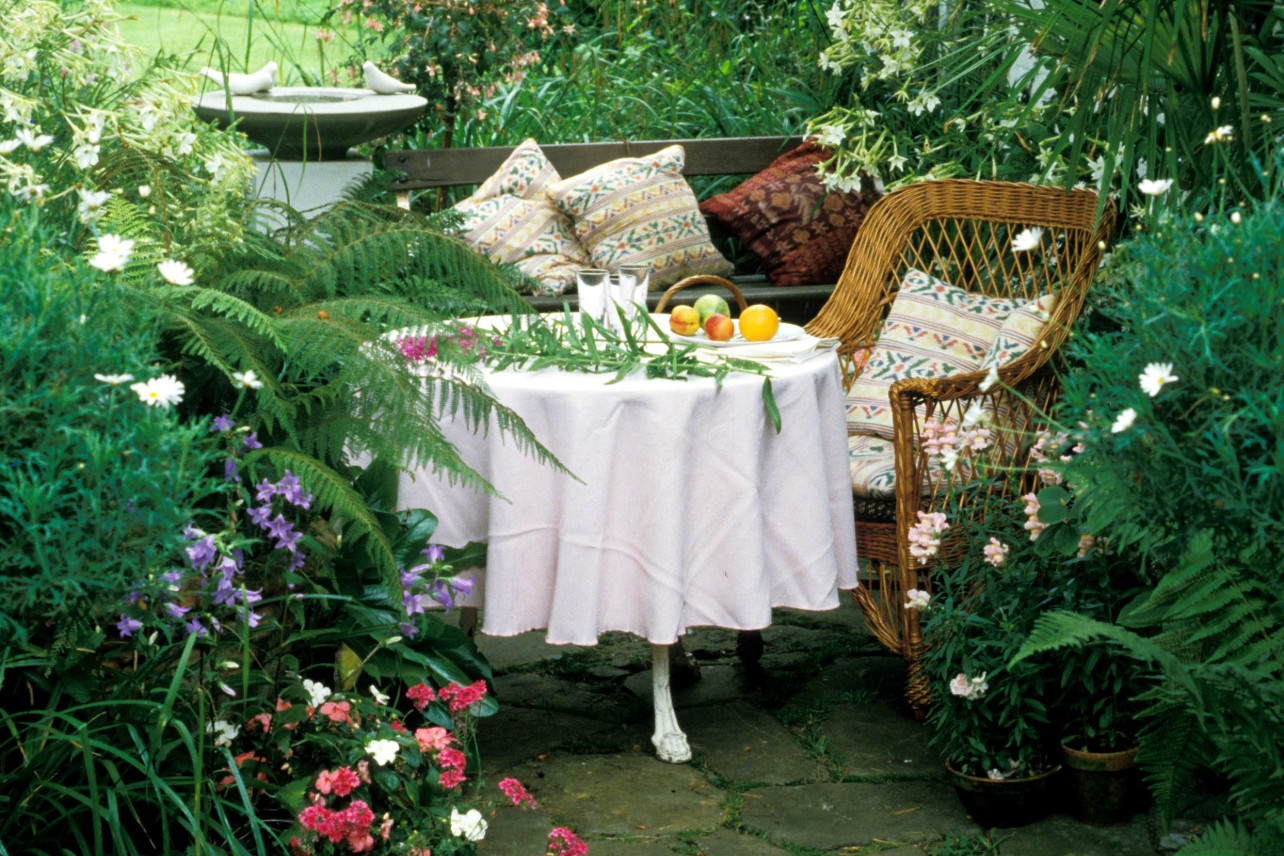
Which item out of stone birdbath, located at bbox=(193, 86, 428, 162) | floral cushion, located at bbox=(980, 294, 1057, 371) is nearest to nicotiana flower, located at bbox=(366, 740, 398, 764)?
floral cushion, located at bbox=(980, 294, 1057, 371)

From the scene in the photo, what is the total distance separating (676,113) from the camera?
639cm

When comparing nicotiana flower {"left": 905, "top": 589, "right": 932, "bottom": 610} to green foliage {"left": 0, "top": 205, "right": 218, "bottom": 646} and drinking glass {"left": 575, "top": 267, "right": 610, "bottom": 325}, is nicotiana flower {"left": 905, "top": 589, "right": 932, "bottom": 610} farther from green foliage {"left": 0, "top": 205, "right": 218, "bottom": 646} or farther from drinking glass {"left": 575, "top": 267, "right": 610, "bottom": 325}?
green foliage {"left": 0, "top": 205, "right": 218, "bottom": 646}

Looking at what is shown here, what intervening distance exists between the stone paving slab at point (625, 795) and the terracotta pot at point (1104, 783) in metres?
0.67

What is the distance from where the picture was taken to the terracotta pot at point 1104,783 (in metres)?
2.60

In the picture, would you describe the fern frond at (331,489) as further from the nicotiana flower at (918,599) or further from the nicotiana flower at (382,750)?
the nicotiana flower at (918,599)

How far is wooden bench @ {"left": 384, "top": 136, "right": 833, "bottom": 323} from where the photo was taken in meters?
4.99

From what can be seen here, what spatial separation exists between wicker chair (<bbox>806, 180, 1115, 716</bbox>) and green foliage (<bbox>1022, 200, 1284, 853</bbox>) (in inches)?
45.2

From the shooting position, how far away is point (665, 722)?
3008mm

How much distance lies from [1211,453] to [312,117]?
3251 mm

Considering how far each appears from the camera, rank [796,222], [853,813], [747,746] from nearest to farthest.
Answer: [853,813], [747,746], [796,222]

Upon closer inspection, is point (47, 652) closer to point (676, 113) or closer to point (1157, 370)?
point (1157, 370)

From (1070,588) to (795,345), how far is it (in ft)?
2.64

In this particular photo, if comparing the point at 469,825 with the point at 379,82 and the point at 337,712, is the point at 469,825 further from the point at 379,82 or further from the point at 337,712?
the point at 379,82

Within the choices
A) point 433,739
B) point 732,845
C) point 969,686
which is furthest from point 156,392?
point 969,686
